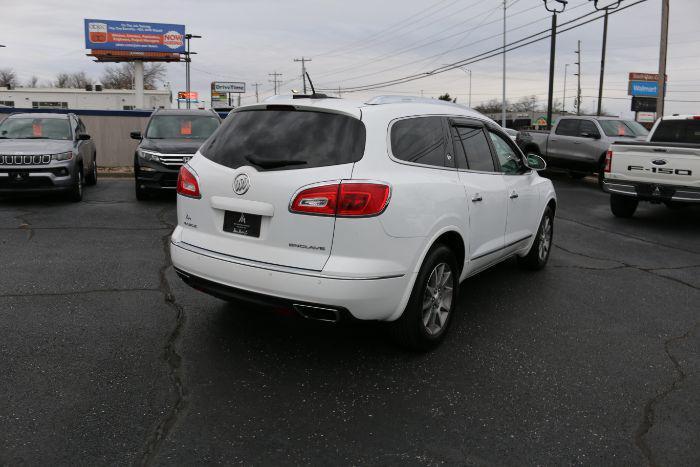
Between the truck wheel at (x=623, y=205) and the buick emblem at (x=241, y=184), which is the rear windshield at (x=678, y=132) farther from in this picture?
the buick emblem at (x=241, y=184)

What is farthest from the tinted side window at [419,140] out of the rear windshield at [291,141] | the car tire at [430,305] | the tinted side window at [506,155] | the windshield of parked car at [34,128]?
the windshield of parked car at [34,128]

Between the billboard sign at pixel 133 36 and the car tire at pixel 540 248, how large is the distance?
5643cm

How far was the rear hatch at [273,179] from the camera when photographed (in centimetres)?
367

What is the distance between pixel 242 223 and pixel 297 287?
61 centimetres

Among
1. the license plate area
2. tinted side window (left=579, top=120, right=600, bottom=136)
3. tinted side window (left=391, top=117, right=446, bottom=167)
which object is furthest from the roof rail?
tinted side window (left=579, top=120, right=600, bottom=136)

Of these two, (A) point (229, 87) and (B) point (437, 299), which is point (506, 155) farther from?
(A) point (229, 87)

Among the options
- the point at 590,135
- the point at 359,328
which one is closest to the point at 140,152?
the point at 359,328

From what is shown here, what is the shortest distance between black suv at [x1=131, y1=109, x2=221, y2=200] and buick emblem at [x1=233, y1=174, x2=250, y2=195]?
7.29 meters

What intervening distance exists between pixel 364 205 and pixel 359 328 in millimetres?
1488

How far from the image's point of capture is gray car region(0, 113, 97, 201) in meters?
10.3

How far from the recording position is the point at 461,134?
493 centimetres

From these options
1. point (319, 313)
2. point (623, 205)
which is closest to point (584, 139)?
point (623, 205)

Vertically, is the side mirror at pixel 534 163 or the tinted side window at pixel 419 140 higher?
the tinted side window at pixel 419 140

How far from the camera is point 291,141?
3.90m
